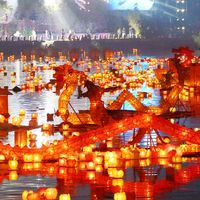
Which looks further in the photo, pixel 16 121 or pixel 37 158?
pixel 16 121

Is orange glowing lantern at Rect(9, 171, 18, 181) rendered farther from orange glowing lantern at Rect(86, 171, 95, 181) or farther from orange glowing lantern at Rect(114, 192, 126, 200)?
orange glowing lantern at Rect(114, 192, 126, 200)

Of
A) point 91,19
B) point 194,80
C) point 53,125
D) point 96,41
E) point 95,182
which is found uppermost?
point 91,19

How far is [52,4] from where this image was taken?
12912 centimetres

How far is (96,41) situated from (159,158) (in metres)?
77.5

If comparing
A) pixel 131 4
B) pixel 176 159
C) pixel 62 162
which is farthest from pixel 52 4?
pixel 62 162

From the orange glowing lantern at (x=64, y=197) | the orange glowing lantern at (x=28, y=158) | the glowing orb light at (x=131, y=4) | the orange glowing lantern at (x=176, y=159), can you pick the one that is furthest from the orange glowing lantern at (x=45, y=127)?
the glowing orb light at (x=131, y=4)

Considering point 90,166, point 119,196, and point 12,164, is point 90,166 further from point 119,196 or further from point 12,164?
point 119,196

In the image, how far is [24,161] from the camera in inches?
664

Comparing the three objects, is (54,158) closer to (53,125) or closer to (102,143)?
(102,143)

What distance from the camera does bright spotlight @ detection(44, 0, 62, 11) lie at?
12656cm

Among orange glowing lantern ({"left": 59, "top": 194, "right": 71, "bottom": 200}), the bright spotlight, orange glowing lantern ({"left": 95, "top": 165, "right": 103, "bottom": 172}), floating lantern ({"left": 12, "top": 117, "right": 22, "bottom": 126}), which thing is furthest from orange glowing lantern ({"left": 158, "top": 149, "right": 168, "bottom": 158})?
the bright spotlight

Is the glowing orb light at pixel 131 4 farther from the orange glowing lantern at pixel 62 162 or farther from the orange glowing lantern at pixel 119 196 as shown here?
the orange glowing lantern at pixel 119 196

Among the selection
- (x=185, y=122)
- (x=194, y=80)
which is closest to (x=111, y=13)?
(x=194, y=80)

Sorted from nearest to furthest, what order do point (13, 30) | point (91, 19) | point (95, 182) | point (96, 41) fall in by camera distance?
point (95, 182)
point (96, 41)
point (13, 30)
point (91, 19)
